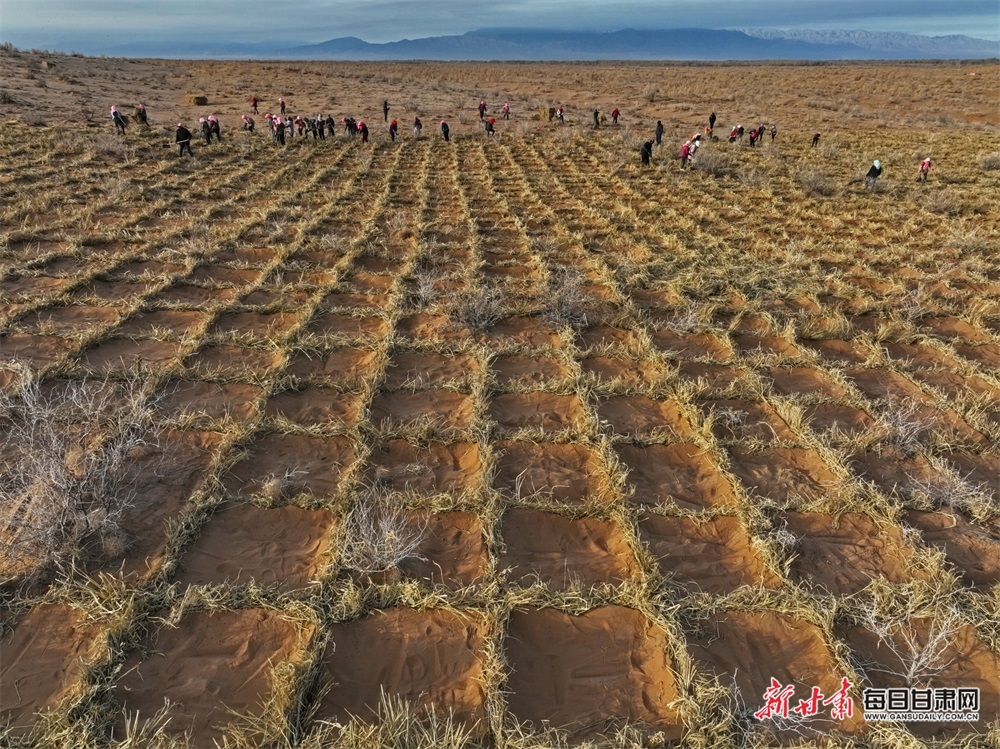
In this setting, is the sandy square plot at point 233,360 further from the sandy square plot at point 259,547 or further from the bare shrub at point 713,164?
the bare shrub at point 713,164

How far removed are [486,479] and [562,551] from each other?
2.77ft

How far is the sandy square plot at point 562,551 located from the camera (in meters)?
3.77

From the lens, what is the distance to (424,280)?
7867 mm

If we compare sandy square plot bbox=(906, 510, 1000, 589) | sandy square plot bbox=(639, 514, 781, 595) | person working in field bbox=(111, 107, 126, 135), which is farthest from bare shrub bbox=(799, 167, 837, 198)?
person working in field bbox=(111, 107, 126, 135)

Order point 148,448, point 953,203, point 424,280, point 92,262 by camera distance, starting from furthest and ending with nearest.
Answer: point 953,203, point 92,262, point 424,280, point 148,448

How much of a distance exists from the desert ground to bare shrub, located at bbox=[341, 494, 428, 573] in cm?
3

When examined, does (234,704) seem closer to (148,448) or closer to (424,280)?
(148,448)

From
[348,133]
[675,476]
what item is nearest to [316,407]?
[675,476]

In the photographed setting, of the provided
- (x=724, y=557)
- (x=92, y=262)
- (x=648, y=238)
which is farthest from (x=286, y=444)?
(x=648, y=238)

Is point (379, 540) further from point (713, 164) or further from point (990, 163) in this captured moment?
point (990, 163)

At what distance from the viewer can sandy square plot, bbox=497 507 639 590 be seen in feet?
12.4

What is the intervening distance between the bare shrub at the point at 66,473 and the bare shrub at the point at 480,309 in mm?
3484

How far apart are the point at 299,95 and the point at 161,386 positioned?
35.6 metres

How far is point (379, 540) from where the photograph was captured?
12.3ft
